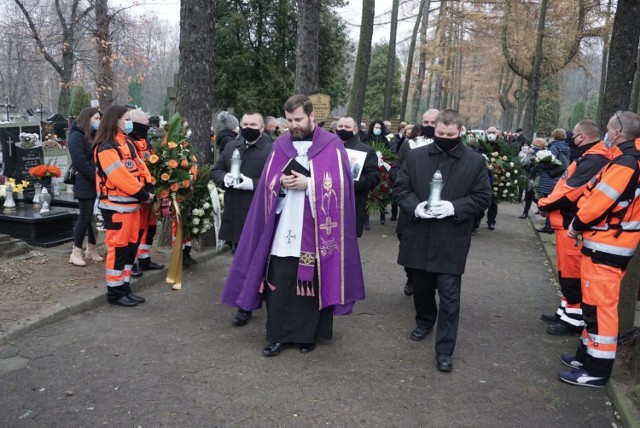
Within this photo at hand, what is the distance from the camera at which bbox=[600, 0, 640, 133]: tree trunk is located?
23.4ft

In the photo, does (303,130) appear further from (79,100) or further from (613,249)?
(79,100)

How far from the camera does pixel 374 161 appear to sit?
6.49m

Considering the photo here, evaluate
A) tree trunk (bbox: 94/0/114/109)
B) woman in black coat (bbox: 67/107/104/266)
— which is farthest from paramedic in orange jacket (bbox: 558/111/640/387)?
tree trunk (bbox: 94/0/114/109)

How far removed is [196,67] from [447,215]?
5.27 metres

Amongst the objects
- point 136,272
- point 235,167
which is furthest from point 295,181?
point 136,272

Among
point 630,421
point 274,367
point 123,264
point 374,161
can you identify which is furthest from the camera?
point 374,161

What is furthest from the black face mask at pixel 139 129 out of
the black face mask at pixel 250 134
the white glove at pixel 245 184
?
the white glove at pixel 245 184

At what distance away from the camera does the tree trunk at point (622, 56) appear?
7141mm

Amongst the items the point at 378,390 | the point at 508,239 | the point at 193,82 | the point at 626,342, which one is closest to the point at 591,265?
the point at 626,342

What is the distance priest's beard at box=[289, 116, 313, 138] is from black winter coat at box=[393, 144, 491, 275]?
944mm

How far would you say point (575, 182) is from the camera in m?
5.12

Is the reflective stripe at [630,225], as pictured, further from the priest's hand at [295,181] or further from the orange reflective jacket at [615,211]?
the priest's hand at [295,181]

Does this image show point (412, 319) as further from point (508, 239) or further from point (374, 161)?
point (508, 239)

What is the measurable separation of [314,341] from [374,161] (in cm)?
247
